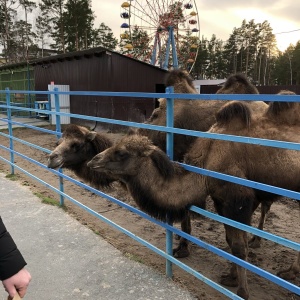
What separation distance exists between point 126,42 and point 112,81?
3470 cm

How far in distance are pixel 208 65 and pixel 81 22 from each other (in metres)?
41.1

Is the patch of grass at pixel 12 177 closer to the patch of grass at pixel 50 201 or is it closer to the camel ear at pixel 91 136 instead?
the patch of grass at pixel 50 201

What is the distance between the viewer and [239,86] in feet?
16.6

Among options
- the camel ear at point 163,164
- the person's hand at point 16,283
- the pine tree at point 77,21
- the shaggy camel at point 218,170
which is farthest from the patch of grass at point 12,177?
the pine tree at point 77,21

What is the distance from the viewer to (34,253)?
Answer: 4.00 meters

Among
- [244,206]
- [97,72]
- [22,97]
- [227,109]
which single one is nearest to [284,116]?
[227,109]

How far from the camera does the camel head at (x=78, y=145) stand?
4328 mm

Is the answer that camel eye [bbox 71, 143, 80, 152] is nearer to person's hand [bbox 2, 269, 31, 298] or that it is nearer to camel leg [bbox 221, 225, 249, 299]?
camel leg [bbox 221, 225, 249, 299]

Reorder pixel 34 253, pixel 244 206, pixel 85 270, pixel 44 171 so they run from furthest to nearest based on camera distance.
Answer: pixel 44 171
pixel 34 253
pixel 85 270
pixel 244 206

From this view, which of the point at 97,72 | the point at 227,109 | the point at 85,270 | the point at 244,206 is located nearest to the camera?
the point at 244,206

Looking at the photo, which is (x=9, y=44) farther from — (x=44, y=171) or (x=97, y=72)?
(x=44, y=171)

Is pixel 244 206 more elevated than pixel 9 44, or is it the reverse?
pixel 9 44

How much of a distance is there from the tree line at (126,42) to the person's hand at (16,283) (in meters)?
26.6

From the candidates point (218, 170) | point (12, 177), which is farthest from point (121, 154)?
point (12, 177)
